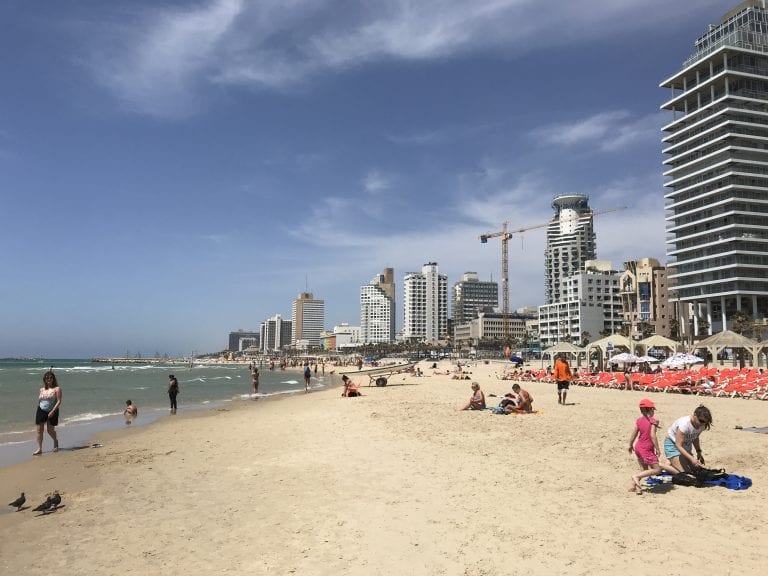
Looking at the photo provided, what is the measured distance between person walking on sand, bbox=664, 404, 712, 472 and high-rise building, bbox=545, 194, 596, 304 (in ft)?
570

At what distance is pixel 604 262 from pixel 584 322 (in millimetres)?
22942

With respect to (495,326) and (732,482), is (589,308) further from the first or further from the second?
(732,482)

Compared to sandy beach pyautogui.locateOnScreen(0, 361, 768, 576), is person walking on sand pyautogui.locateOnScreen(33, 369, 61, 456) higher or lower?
higher

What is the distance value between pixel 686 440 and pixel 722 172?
91.0 metres

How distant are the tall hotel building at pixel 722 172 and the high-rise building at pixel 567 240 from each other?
87.1m

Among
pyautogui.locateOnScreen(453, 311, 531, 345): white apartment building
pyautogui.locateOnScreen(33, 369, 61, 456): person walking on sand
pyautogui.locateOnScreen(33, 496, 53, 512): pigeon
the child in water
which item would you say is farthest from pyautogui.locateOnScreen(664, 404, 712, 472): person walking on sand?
pyautogui.locateOnScreen(453, 311, 531, 345): white apartment building

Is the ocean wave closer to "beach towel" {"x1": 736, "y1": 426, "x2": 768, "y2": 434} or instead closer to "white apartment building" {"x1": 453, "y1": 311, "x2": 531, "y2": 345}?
"beach towel" {"x1": 736, "y1": 426, "x2": 768, "y2": 434}

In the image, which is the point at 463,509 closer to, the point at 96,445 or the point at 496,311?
the point at 96,445

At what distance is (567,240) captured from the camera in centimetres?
18325

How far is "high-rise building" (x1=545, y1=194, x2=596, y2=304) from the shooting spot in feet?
586

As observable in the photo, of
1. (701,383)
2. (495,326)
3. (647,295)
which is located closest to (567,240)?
(495,326)

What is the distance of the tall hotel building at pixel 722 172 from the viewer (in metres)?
78.8

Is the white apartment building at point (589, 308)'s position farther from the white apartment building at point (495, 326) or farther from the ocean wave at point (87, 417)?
the ocean wave at point (87, 417)

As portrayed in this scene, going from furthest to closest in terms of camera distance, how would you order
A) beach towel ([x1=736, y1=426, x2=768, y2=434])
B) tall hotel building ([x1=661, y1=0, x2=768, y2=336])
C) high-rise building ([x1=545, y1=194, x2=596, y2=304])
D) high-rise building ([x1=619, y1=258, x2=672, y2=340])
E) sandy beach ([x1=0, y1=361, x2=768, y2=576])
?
high-rise building ([x1=545, y1=194, x2=596, y2=304]), high-rise building ([x1=619, y1=258, x2=672, y2=340]), tall hotel building ([x1=661, y1=0, x2=768, y2=336]), beach towel ([x1=736, y1=426, x2=768, y2=434]), sandy beach ([x1=0, y1=361, x2=768, y2=576])
